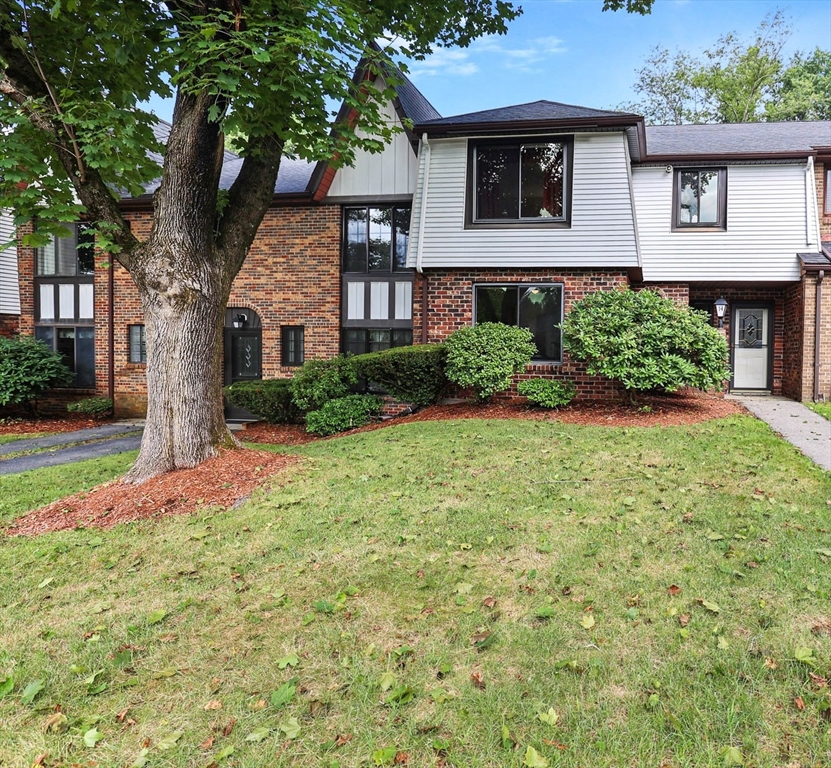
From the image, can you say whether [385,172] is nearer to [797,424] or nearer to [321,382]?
[321,382]

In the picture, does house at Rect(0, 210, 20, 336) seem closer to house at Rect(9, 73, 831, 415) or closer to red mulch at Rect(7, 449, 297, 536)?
house at Rect(9, 73, 831, 415)

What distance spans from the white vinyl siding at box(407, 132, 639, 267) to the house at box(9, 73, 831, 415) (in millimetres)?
28

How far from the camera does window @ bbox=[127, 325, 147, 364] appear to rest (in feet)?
46.3

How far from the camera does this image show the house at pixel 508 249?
11180mm

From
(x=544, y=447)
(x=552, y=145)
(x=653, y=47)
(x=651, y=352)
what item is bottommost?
(x=544, y=447)

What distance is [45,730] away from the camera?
2.48 metres

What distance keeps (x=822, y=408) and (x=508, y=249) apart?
6.50 m

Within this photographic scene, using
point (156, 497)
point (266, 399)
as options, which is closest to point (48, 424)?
point (266, 399)

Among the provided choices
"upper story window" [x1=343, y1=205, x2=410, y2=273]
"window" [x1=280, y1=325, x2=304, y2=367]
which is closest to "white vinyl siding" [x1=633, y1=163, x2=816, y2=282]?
"upper story window" [x1=343, y1=205, x2=410, y2=273]

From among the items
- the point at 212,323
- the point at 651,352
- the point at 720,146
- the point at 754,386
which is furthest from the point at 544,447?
the point at 720,146

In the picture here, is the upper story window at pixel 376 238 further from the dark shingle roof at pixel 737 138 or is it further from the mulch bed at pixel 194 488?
the dark shingle roof at pixel 737 138

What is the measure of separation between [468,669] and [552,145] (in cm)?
1069

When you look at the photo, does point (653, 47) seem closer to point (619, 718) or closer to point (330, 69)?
Result: point (330, 69)

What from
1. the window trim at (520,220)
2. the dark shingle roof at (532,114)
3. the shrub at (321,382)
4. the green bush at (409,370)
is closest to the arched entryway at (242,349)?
the shrub at (321,382)
